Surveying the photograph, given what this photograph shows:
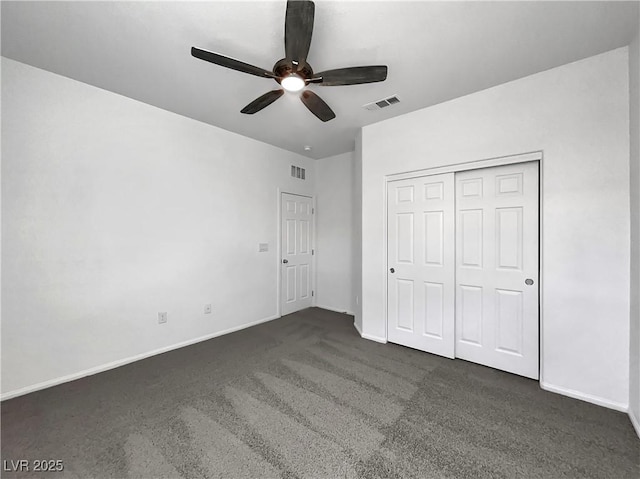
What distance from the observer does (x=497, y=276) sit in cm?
264

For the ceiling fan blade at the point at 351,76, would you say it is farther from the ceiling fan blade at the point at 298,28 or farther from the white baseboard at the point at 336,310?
A: the white baseboard at the point at 336,310

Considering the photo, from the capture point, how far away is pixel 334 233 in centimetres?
475

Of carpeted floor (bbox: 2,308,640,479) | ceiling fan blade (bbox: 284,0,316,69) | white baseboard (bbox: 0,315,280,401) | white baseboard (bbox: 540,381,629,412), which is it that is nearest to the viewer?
ceiling fan blade (bbox: 284,0,316,69)

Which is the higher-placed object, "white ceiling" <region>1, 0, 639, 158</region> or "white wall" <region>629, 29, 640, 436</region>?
"white ceiling" <region>1, 0, 639, 158</region>

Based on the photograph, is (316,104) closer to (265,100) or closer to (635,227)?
(265,100)

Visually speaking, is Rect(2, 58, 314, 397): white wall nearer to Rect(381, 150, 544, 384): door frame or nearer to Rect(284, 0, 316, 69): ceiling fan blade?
Rect(284, 0, 316, 69): ceiling fan blade

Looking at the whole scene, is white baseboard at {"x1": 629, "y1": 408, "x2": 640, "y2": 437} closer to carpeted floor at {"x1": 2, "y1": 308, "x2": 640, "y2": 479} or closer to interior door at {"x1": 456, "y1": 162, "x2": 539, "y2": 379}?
carpeted floor at {"x1": 2, "y1": 308, "x2": 640, "y2": 479}

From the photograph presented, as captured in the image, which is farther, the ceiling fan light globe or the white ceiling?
the ceiling fan light globe

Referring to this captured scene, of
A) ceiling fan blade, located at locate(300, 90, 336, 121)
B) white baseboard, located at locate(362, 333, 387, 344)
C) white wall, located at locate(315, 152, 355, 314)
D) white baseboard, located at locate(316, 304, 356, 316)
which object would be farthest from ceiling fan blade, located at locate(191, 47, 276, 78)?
white baseboard, located at locate(316, 304, 356, 316)

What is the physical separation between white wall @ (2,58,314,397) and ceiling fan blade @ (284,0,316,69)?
216 cm

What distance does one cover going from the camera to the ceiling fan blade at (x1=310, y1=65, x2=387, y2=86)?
5.67 ft

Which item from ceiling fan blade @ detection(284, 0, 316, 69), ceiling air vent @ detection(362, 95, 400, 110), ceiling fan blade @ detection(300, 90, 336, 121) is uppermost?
ceiling air vent @ detection(362, 95, 400, 110)

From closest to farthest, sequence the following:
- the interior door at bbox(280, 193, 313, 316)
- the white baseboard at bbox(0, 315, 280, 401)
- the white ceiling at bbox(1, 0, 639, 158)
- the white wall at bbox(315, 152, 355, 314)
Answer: the white ceiling at bbox(1, 0, 639, 158) < the white baseboard at bbox(0, 315, 280, 401) < the interior door at bbox(280, 193, 313, 316) < the white wall at bbox(315, 152, 355, 314)

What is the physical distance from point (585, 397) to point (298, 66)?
334cm
